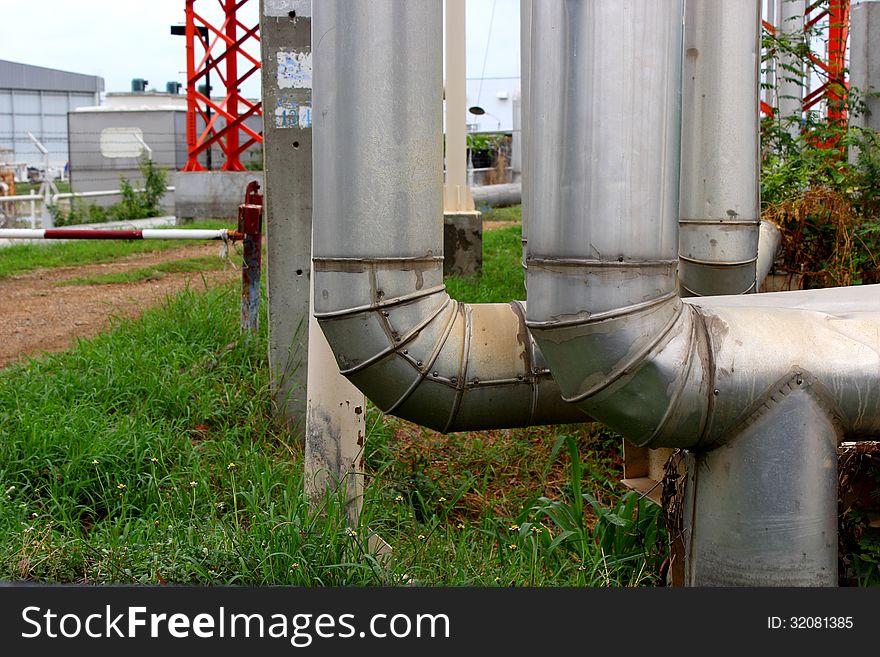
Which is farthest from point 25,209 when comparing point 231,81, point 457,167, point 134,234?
point 134,234

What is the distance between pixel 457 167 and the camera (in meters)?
8.60

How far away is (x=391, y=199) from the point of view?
9.36 feet

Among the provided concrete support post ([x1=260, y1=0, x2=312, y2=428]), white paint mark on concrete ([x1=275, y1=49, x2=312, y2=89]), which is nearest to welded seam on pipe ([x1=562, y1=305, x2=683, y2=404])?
concrete support post ([x1=260, y1=0, x2=312, y2=428])

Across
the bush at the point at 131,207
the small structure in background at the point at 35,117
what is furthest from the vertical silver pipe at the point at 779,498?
the small structure in background at the point at 35,117

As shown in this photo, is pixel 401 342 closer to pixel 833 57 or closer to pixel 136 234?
pixel 136 234

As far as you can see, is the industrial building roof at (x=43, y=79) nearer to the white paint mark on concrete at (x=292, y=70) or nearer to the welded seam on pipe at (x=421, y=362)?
the white paint mark on concrete at (x=292, y=70)

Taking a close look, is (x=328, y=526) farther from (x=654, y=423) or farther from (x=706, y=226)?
(x=706, y=226)

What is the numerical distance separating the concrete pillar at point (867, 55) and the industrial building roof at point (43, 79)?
48.1m

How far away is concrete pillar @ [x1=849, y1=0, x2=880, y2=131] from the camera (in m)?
6.80

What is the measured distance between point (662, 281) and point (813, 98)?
1034 cm

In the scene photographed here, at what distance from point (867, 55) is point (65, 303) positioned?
6.04m

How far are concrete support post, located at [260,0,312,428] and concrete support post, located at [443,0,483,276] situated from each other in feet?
11.6

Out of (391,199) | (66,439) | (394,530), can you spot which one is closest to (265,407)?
(66,439)

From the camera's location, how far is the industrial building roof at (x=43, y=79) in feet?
173
